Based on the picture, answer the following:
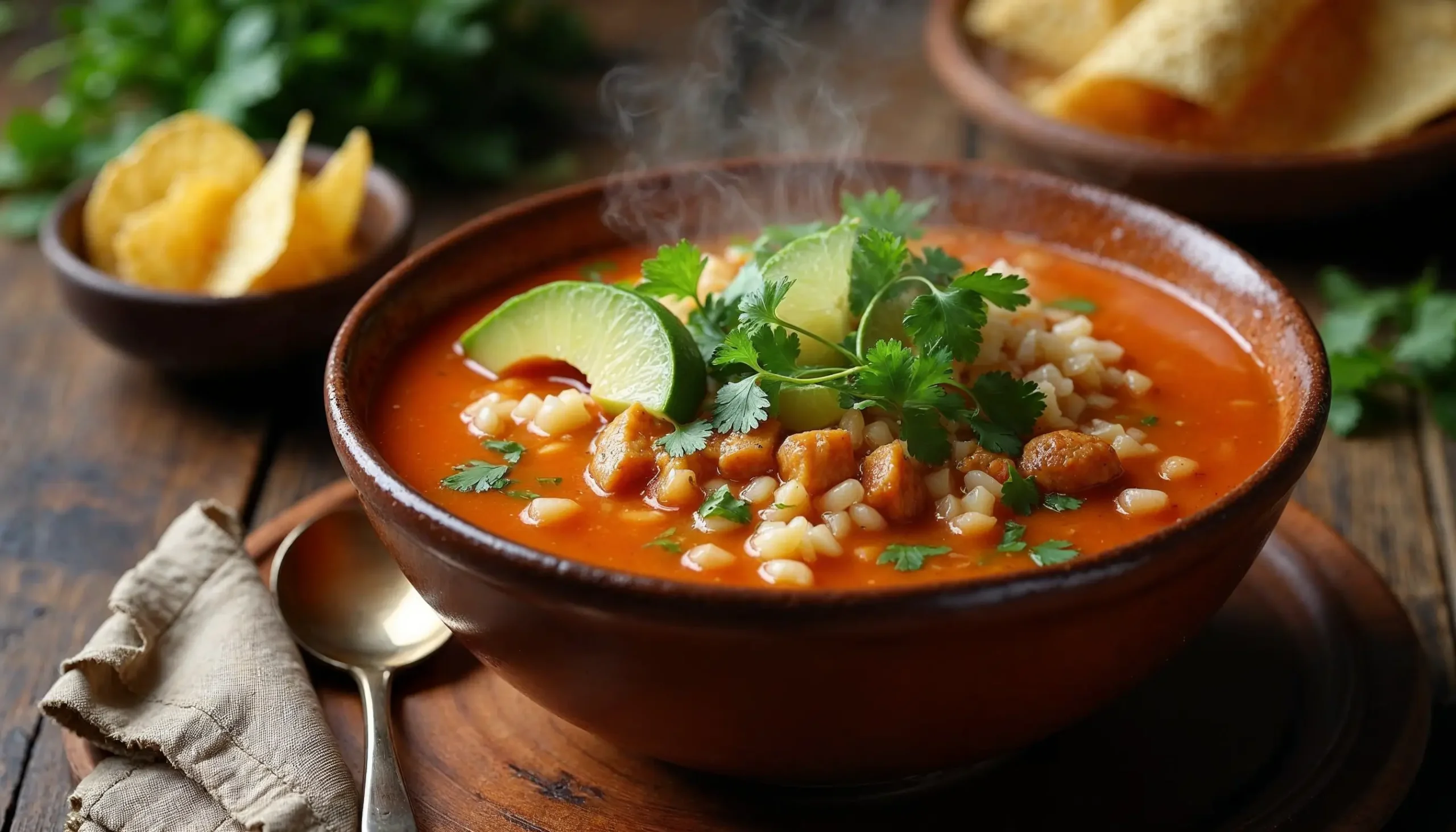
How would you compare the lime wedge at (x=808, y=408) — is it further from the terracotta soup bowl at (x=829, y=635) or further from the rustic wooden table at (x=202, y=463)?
the rustic wooden table at (x=202, y=463)

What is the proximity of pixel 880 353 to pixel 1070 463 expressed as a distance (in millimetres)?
340

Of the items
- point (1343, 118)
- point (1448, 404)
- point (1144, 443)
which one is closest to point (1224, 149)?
point (1343, 118)

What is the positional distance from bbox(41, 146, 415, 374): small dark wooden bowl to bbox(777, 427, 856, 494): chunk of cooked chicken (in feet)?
6.27

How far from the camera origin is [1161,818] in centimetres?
228

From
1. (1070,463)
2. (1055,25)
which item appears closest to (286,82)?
(1055,25)

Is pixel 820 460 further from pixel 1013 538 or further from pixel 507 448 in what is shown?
pixel 507 448

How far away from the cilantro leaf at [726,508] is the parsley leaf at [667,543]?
0.20 feet

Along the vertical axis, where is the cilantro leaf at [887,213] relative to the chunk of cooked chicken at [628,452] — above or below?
above

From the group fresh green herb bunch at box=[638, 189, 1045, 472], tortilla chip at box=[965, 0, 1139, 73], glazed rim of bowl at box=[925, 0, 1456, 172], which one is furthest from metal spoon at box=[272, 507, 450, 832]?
tortilla chip at box=[965, 0, 1139, 73]

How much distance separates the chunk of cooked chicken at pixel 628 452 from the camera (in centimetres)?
242

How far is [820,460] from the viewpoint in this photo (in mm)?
2361

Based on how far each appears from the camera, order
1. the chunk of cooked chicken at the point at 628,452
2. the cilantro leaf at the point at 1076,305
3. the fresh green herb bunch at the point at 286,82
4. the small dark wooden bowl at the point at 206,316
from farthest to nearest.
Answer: the fresh green herb bunch at the point at 286,82 < the small dark wooden bowl at the point at 206,316 < the cilantro leaf at the point at 1076,305 < the chunk of cooked chicken at the point at 628,452

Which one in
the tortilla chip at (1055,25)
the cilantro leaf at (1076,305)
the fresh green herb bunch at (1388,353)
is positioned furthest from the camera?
the tortilla chip at (1055,25)

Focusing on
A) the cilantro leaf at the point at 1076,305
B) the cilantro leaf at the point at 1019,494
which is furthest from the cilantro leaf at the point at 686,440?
the cilantro leaf at the point at 1076,305
